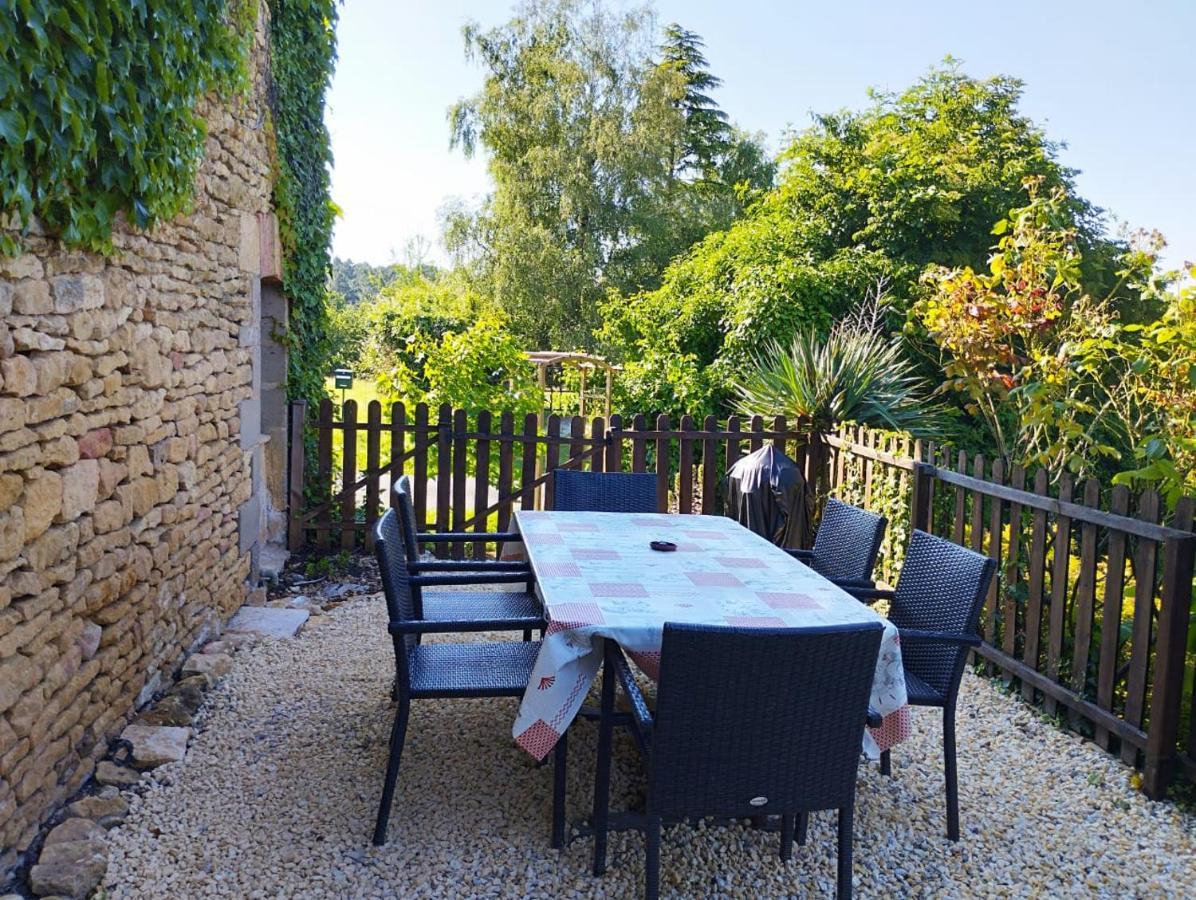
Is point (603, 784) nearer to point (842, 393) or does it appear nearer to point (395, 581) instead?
point (395, 581)

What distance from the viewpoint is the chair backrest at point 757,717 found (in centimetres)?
196

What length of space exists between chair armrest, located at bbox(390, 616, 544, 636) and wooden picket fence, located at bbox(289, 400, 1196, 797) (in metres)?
2.06

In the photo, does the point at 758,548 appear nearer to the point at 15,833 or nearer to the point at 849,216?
the point at 15,833

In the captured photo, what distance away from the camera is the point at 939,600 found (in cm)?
287

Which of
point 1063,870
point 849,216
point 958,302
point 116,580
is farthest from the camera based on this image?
point 849,216

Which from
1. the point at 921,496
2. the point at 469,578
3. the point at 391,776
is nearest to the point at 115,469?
the point at 469,578

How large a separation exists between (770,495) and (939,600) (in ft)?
7.25

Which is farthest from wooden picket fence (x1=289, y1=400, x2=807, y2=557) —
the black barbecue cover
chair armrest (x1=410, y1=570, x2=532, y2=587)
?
chair armrest (x1=410, y1=570, x2=532, y2=587)

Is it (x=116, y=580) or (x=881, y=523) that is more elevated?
(x=881, y=523)

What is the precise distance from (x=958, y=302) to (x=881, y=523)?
213 centimetres

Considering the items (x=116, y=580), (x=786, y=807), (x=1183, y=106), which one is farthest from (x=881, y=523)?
(x=1183, y=106)

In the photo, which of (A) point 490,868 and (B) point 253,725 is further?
(B) point 253,725

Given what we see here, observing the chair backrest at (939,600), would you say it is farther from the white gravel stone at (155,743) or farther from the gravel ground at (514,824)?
the white gravel stone at (155,743)

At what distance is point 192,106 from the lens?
3.35m
